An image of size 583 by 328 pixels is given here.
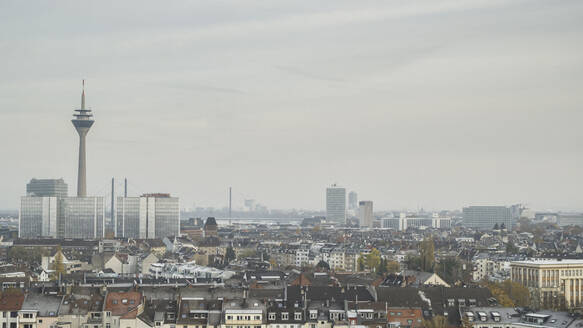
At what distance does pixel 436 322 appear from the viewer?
2506 inches

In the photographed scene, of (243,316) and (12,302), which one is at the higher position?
(12,302)

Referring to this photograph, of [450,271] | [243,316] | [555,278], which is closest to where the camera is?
[243,316]

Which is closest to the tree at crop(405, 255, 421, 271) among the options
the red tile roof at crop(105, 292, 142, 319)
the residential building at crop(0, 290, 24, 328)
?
the red tile roof at crop(105, 292, 142, 319)

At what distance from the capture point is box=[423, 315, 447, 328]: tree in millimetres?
63875

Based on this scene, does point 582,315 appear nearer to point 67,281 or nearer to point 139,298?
point 139,298

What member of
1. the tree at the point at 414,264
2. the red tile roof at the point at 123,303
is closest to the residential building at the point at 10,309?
the red tile roof at the point at 123,303

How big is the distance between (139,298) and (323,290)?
14.3 m

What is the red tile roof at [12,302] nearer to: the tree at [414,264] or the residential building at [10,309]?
the residential building at [10,309]

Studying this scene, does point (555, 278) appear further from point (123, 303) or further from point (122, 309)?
point (122, 309)

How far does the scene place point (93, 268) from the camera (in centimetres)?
12594

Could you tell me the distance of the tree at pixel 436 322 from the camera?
2515 inches

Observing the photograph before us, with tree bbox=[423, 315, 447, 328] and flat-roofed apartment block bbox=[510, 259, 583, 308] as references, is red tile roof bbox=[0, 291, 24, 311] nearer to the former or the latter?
tree bbox=[423, 315, 447, 328]

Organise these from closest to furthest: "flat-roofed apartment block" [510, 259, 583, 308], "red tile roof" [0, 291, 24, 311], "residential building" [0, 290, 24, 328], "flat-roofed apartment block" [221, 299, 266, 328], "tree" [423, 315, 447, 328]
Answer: "tree" [423, 315, 447, 328], "flat-roofed apartment block" [221, 299, 266, 328], "residential building" [0, 290, 24, 328], "red tile roof" [0, 291, 24, 311], "flat-roofed apartment block" [510, 259, 583, 308]

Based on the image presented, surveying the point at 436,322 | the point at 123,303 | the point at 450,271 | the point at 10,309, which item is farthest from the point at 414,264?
the point at 10,309
